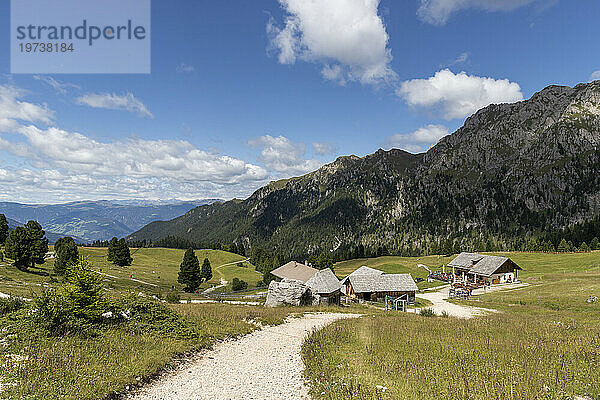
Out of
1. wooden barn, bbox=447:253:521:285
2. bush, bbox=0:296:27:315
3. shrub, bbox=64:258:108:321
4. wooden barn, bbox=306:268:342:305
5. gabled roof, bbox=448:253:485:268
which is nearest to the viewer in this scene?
shrub, bbox=64:258:108:321

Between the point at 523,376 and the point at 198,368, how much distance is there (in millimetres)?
12650

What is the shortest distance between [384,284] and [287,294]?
26391 millimetres

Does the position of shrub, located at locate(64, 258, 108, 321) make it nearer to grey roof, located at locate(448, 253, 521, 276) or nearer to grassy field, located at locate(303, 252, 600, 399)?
grassy field, located at locate(303, 252, 600, 399)

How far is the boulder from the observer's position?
3712cm

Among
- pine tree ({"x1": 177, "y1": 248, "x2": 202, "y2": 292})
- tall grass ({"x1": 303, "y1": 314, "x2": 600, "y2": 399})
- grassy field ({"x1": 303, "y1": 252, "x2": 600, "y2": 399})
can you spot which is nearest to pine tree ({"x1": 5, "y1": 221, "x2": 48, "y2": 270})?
pine tree ({"x1": 177, "y1": 248, "x2": 202, "y2": 292})

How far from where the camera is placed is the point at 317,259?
421 feet

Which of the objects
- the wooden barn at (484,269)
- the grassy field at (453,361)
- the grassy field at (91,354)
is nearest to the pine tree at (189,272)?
the grassy field at (91,354)

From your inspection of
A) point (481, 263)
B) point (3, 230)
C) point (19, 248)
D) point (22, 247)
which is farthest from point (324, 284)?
point (3, 230)

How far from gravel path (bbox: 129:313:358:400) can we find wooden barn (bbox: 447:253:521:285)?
2937 inches

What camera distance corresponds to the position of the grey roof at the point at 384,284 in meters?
56.0

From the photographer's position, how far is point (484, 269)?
82.3 metres

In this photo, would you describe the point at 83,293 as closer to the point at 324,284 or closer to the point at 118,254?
the point at 324,284

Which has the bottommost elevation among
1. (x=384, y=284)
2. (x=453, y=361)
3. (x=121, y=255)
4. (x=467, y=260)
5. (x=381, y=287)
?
(x=467, y=260)

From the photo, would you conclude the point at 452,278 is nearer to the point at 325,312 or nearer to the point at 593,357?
the point at 325,312
